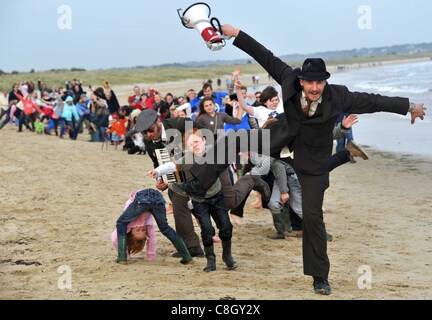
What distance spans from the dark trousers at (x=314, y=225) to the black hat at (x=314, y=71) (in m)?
0.94

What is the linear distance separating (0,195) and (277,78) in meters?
6.09

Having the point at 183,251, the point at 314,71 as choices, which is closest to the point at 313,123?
the point at 314,71

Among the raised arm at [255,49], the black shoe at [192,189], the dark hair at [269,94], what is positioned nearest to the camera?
the raised arm at [255,49]

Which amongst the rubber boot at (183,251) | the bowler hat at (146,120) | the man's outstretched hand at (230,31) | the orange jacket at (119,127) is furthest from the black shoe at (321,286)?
the orange jacket at (119,127)

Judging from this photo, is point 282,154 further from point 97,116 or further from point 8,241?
point 97,116

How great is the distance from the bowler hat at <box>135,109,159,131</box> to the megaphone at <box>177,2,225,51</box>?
99cm

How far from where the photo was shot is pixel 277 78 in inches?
249

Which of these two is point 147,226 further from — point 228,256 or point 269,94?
point 269,94

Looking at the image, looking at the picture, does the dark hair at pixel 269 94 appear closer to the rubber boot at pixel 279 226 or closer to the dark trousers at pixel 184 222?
the rubber boot at pixel 279 226

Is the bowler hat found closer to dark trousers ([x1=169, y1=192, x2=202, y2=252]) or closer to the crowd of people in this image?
the crowd of people

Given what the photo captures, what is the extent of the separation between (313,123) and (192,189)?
1.50 meters

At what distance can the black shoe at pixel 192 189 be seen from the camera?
676 centimetres

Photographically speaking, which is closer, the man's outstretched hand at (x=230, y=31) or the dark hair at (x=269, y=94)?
the man's outstretched hand at (x=230, y=31)

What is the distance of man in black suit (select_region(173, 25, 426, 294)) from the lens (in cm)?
597
